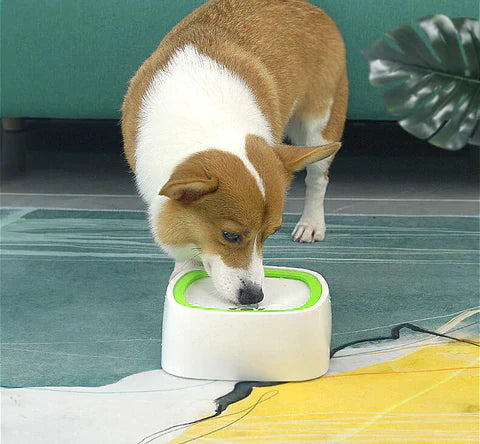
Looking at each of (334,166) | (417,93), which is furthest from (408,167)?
(417,93)

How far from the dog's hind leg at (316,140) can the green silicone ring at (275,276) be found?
0.69 m

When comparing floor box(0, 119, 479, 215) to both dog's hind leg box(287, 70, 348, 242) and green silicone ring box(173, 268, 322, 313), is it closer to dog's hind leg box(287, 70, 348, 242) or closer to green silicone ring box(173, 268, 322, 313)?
dog's hind leg box(287, 70, 348, 242)

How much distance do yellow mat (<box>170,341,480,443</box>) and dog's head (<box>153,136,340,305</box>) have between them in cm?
24

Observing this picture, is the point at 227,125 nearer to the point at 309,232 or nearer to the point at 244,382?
the point at 244,382

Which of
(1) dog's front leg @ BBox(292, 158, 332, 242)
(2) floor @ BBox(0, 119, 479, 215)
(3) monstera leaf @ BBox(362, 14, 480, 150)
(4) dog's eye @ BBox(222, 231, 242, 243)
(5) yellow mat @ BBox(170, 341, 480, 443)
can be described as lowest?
(2) floor @ BBox(0, 119, 479, 215)

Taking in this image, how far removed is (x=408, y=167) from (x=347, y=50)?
0.80 m

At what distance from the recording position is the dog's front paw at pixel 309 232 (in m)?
2.47

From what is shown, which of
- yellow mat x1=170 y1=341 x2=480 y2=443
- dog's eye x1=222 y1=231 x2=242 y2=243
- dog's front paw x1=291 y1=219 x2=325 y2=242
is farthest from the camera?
dog's front paw x1=291 y1=219 x2=325 y2=242

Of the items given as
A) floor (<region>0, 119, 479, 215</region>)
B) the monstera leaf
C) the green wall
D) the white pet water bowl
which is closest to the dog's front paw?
floor (<region>0, 119, 479, 215</region>)

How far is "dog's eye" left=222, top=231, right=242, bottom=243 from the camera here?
5.26 feet

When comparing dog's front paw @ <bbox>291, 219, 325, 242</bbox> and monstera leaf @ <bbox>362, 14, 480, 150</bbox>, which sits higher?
monstera leaf @ <bbox>362, 14, 480, 150</bbox>

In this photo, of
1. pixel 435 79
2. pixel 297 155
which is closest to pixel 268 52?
pixel 297 155

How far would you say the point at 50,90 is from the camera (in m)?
2.85

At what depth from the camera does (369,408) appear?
1473 millimetres
